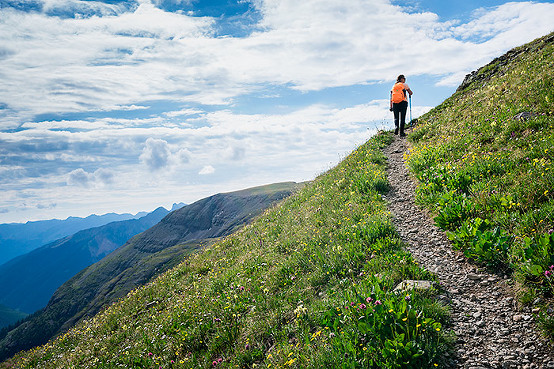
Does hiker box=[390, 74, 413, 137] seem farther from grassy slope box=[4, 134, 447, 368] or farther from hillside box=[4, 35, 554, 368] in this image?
grassy slope box=[4, 134, 447, 368]

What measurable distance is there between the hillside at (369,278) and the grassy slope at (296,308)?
34mm

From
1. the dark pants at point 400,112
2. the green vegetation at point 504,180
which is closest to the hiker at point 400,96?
the dark pants at point 400,112

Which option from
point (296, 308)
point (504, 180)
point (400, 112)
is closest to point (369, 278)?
point (296, 308)

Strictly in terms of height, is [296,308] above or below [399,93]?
below

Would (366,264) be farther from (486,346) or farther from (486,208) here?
(486,208)

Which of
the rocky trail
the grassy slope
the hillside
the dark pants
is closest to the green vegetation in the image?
the hillside

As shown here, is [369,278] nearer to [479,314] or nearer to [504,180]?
[479,314]

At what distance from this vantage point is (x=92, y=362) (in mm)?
9070

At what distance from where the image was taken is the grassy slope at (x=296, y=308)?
14.7ft

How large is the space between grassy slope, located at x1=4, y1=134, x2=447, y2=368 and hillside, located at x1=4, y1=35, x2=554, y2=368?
34 millimetres

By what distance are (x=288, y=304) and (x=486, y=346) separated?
3.83 metres

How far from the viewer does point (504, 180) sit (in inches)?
304

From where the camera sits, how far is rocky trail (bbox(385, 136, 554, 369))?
13.2 feet

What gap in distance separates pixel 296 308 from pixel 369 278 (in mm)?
1794
